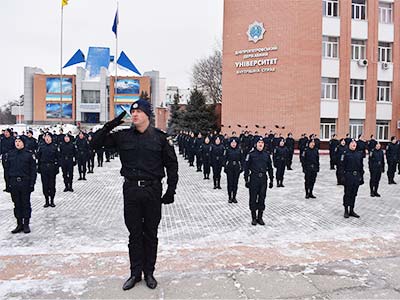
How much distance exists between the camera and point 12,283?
4.66 metres

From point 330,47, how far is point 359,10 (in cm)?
411

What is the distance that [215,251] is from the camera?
19.7 ft

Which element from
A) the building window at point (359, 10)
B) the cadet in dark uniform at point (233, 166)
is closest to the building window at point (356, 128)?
the building window at point (359, 10)

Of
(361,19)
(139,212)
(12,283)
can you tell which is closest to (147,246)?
(139,212)

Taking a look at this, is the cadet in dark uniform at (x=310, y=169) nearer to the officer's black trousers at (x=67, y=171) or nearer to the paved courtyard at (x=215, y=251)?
the paved courtyard at (x=215, y=251)

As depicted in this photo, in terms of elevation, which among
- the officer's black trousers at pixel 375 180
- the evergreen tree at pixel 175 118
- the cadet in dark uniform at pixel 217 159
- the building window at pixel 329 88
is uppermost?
the building window at pixel 329 88

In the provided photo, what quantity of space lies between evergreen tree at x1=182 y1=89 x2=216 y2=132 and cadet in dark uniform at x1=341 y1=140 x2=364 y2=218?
30.2m

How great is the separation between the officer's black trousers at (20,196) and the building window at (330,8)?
94.1 feet

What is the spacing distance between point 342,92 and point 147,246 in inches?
1160

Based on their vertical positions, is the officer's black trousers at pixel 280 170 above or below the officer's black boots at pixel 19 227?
above

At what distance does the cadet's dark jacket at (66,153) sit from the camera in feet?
39.8

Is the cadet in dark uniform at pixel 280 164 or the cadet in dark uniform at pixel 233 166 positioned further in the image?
the cadet in dark uniform at pixel 280 164

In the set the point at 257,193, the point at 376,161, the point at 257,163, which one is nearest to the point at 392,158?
the point at 376,161

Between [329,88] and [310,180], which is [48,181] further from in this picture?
[329,88]
